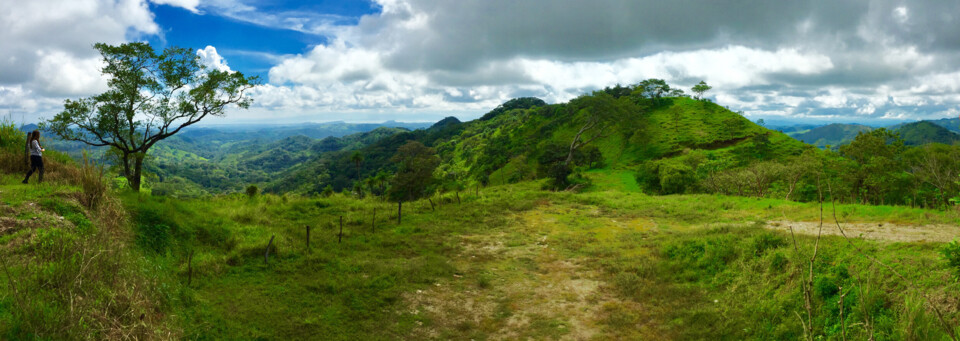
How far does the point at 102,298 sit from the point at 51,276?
883 millimetres

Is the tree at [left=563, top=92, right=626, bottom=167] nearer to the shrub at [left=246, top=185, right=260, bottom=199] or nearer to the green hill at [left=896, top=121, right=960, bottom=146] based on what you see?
the shrub at [left=246, top=185, right=260, bottom=199]

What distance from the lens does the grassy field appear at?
5.88 metres

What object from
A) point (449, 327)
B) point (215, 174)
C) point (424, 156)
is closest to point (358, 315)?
point (449, 327)

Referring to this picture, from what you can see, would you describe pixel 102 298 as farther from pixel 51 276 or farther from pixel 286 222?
pixel 286 222

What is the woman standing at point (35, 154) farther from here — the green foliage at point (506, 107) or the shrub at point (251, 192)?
the green foliage at point (506, 107)

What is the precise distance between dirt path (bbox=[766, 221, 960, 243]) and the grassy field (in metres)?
0.72

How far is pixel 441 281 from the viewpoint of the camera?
10.5 m

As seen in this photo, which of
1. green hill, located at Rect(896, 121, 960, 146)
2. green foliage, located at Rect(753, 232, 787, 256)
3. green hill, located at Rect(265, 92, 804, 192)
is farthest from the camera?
green hill, located at Rect(896, 121, 960, 146)

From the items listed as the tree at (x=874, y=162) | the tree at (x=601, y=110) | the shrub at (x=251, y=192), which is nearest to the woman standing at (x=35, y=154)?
the shrub at (x=251, y=192)

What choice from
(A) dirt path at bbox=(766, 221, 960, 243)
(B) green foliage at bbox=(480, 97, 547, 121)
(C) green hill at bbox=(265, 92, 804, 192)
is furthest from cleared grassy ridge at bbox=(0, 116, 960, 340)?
(B) green foliage at bbox=(480, 97, 547, 121)

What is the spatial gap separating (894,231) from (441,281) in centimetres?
1266

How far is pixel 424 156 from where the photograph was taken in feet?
250

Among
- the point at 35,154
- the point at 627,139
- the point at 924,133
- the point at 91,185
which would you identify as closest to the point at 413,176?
the point at 627,139

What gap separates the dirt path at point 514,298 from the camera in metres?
8.05
